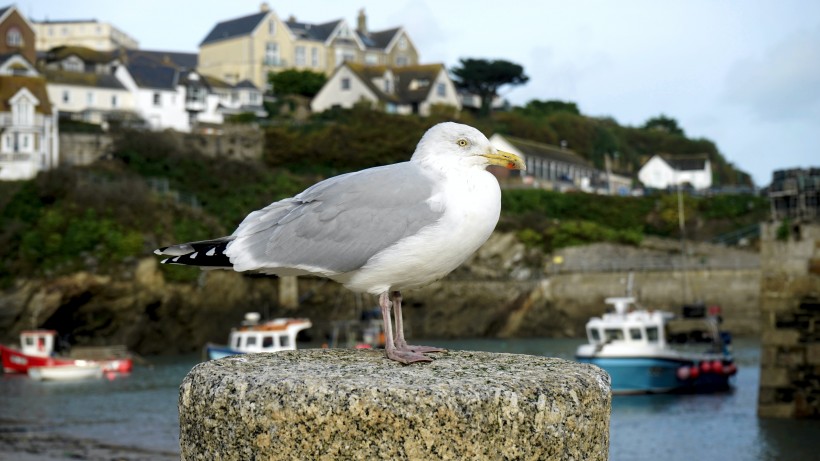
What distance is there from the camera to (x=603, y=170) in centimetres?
9175

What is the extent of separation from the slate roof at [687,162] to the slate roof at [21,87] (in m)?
48.2

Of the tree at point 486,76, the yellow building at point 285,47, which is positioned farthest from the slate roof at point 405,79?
the yellow building at point 285,47

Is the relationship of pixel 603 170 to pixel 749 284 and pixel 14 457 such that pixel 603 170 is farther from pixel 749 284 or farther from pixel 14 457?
Answer: pixel 14 457

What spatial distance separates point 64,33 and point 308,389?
5069 inches

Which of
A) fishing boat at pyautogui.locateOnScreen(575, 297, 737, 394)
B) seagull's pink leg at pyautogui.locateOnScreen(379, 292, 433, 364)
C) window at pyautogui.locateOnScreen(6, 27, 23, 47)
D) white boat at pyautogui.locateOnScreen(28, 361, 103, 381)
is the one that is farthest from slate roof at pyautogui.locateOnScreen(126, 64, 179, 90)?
seagull's pink leg at pyautogui.locateOnScreen(379, 292, 433, 364)

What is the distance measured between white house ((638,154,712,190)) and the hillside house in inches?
221

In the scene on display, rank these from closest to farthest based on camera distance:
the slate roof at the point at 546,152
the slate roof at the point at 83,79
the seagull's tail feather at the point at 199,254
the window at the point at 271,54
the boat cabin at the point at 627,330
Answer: the seagull's tail feather at the point at 199,254
the boat cabin at the point at 627,330
the slate roof at the point at 546,152
the slate roof at the point at 83,79
the window at the point at 271,54

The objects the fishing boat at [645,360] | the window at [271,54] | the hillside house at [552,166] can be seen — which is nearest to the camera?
the fishing boat at [645,360]

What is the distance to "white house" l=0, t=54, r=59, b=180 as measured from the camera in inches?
2552

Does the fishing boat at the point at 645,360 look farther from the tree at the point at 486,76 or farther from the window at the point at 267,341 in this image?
Answer: the tree at the point at 486,76

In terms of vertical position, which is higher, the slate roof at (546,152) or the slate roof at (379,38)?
the slate roof at (379,38)

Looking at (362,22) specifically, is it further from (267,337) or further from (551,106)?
(267,337)

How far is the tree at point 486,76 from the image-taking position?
90875 mm

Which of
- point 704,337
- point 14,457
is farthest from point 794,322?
point 704,337
